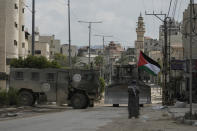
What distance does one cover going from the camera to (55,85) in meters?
31.6

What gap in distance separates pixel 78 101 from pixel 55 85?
6.28 ft

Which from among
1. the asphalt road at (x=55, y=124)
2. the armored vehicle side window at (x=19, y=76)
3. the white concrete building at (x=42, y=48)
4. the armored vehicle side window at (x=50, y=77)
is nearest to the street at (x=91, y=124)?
the asphalt road at (x=55, y=124)

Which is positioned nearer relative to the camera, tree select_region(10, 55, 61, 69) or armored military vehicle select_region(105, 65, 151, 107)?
armored military vehicle select_region(105, 65, 151, 107)

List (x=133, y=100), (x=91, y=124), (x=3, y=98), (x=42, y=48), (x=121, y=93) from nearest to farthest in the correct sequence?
(x=91, y=124) → (x=133, y=100) → (x=3, y=98) → (x=121, y=93) → (x=42, y=48)

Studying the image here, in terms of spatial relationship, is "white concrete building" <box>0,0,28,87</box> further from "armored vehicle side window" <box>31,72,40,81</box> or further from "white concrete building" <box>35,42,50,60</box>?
"white concrete building" <box>35,42,50,60</box>

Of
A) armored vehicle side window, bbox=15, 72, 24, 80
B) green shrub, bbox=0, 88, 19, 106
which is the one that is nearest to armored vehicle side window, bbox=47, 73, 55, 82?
armored vehicle side window, bbox=15, 72, 24, 80

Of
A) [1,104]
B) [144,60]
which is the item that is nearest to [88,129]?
[1,104]

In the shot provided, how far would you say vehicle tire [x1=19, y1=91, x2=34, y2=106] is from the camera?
1240 inches

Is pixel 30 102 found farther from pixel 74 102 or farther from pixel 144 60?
pixel 144 60

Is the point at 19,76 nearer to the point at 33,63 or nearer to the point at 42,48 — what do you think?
the point at 33,63

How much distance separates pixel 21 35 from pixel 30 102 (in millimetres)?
35336

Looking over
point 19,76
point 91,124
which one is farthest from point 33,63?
point 91,124

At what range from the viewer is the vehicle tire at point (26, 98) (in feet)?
103

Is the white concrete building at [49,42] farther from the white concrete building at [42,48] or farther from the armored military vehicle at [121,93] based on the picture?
the armored military vehicle at [121,93]
